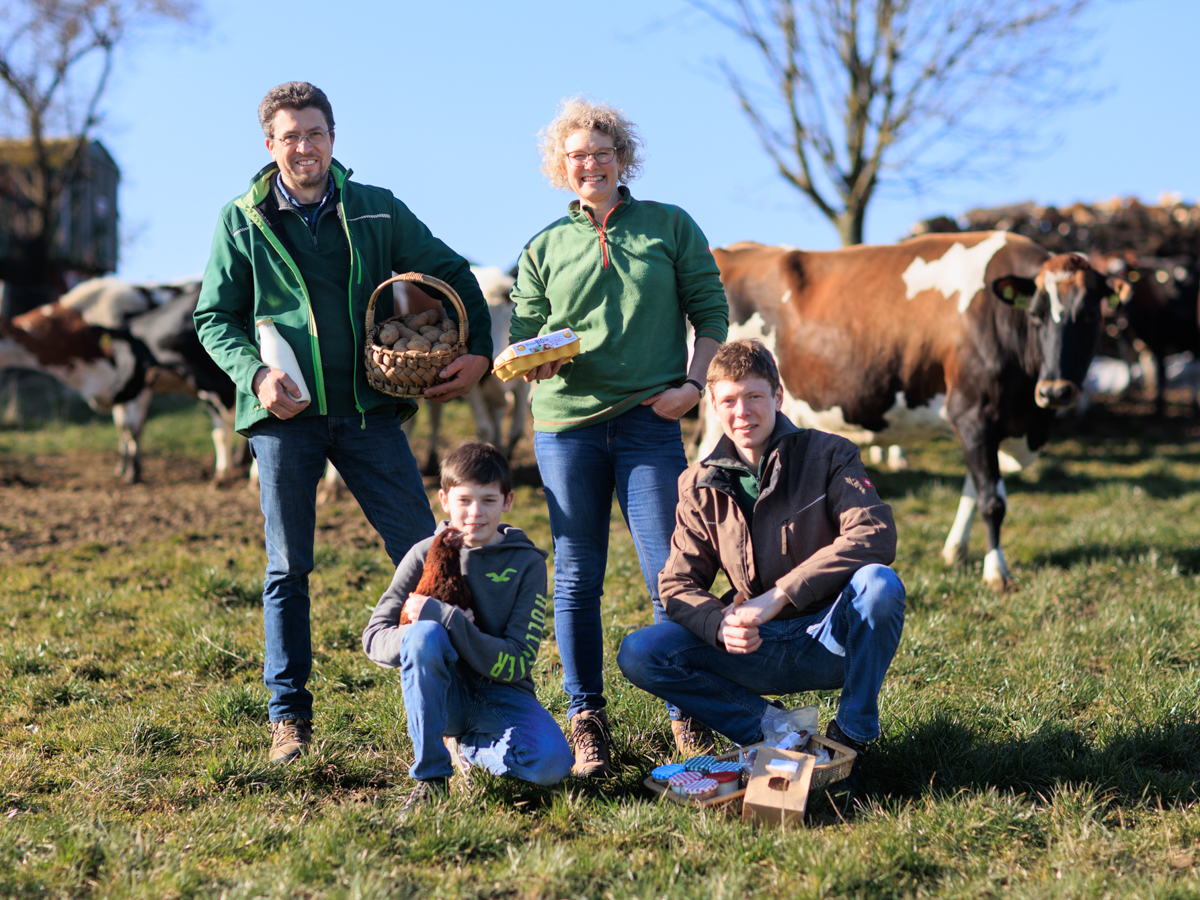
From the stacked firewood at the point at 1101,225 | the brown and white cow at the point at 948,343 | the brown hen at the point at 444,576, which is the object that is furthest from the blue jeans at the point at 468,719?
the stacked firewood at the point at 1101,225

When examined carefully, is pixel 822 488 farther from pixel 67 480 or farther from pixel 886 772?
pixel 67 480

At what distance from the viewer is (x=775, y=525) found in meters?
3.24

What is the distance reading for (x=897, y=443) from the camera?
6.90 m

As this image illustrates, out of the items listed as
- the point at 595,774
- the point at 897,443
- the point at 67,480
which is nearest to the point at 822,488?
the point at 595,774

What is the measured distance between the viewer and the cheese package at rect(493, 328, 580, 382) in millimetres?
3254

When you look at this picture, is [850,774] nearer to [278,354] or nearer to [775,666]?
[775,666]

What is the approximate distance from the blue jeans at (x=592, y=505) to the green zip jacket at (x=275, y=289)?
505 mm

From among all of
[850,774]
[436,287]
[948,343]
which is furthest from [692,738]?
[948,343]

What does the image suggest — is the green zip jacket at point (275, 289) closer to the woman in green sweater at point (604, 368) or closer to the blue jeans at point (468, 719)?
the woman in green sweater at point (604, 368)

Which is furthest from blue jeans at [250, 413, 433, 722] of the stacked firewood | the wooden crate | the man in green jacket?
the stacked firewood

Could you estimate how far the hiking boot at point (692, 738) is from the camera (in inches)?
136

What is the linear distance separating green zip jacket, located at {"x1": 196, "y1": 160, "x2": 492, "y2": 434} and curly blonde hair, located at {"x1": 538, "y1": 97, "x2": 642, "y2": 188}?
59 cm

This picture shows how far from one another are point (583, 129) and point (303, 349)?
1189mm

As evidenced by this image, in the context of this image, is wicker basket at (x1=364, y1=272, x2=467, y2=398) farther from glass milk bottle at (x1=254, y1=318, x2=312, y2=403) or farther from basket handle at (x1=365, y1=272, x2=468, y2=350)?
glass milk bottle at (x1=254, y1=318, x2=312, y2=403)
